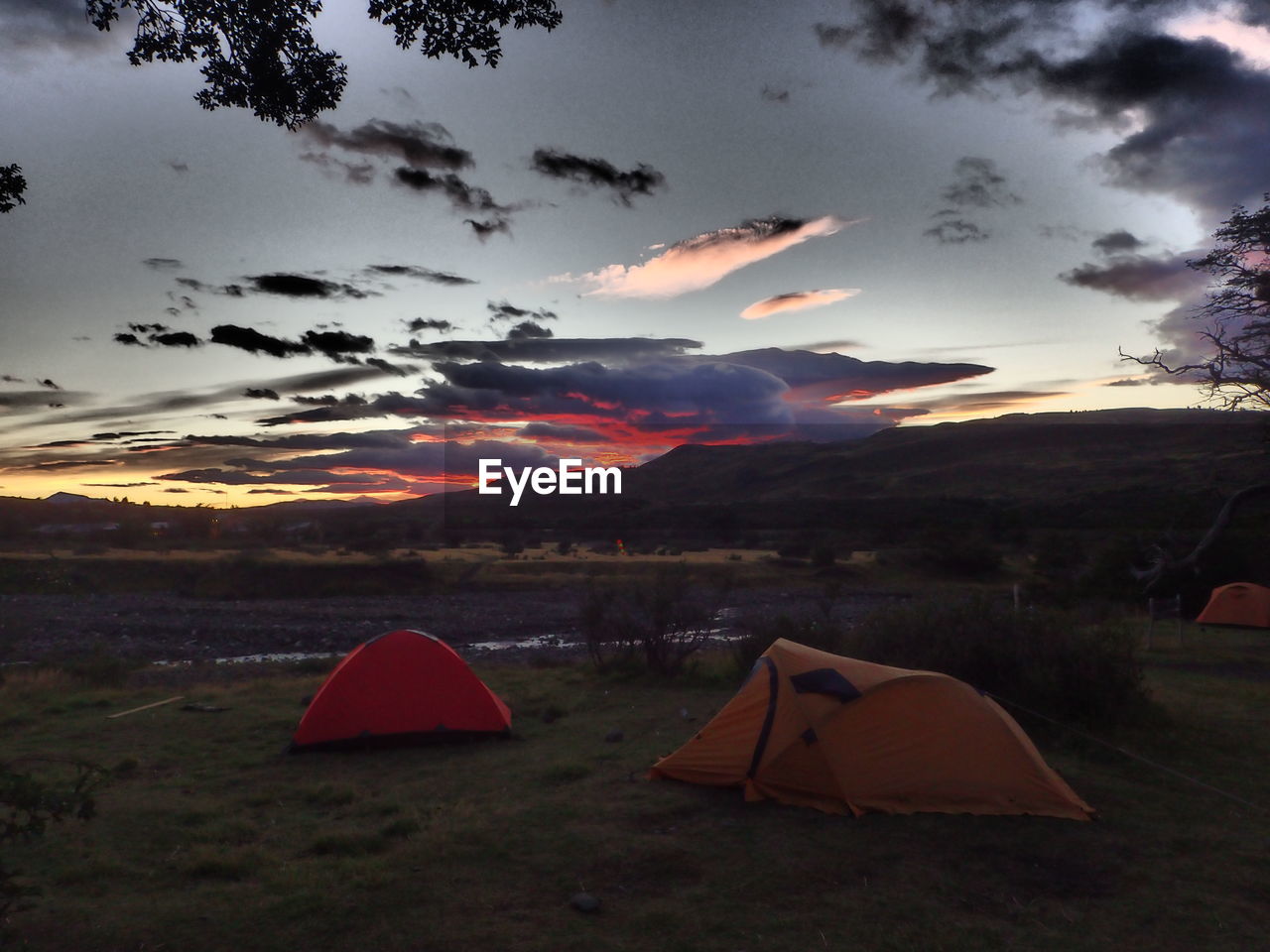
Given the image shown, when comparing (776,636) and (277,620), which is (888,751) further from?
(277,620)

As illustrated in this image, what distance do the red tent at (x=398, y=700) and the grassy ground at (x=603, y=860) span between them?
1.10ft

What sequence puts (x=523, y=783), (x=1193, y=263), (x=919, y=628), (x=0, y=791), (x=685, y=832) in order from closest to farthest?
(x=0, y=791) < (x=685, y=832) < (x=523, y=783) < (x=919, y=628) < (x=1193, y=263)

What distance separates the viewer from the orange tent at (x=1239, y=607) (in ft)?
78.7

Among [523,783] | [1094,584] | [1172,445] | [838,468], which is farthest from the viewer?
[838,468]

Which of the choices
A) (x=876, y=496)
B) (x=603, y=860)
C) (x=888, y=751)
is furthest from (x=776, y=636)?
(x=876, y=496)

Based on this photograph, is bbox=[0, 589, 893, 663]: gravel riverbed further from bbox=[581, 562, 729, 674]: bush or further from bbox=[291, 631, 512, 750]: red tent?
bbox=[291, 631, 512, 750]: red tent

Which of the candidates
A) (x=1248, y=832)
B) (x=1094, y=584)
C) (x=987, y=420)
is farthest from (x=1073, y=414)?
(x=1248, y=832)

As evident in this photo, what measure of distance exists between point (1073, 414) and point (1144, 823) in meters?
163

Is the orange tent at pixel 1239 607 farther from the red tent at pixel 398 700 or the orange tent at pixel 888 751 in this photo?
the red tent at pixel 398 700

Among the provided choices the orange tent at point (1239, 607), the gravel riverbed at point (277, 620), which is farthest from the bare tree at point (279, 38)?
the orange tent at point (1239, 607)

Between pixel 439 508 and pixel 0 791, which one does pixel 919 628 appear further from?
pixel 439 508

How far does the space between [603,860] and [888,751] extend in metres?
2.99

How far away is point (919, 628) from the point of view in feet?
41.6

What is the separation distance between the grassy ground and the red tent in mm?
335
